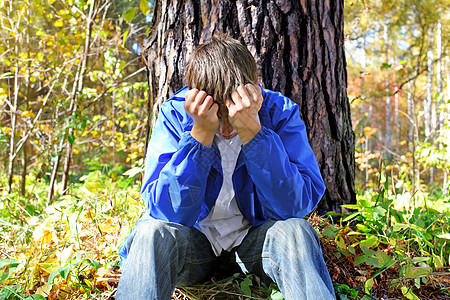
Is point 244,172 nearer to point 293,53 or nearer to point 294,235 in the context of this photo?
point 294,235

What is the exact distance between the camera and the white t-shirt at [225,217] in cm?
162

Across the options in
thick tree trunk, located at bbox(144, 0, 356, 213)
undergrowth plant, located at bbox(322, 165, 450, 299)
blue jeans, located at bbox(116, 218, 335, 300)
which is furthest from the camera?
thick tree trunk, located at bbox(144, 0, 356, 213)

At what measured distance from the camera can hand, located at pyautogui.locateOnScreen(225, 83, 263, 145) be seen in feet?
4.63

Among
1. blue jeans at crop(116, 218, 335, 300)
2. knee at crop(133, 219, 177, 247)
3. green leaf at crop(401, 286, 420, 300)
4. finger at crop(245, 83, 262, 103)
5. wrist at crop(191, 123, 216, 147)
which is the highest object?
finger at crop(245, 83, 262, 103)

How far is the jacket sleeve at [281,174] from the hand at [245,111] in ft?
0.11

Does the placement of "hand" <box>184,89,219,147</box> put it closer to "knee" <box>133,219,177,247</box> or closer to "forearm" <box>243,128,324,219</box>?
"forearm" <box>243,128,324,219</box>

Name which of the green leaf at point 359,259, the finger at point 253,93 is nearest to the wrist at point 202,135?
the finger at point 253,93

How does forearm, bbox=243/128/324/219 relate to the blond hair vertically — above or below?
below

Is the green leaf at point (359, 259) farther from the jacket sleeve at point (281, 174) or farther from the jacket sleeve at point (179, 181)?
the jacket sleeve at point (179, 181)

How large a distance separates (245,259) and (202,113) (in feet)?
2.16

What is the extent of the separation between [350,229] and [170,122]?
121cm

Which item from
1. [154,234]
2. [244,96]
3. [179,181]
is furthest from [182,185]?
[244,96]

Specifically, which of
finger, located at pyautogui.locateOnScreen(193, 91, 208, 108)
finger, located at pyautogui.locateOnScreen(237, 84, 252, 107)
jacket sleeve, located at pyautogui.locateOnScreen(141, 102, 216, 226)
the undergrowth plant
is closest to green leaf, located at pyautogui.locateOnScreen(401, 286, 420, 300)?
the undergrowth plant

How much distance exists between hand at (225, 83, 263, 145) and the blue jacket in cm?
4
